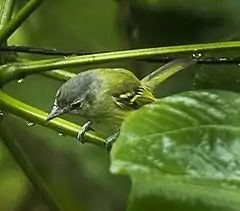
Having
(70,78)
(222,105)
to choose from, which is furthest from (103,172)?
(222,105)

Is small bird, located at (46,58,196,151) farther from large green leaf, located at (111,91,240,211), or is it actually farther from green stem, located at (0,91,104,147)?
large green leaf, located at (111,91,240,211)

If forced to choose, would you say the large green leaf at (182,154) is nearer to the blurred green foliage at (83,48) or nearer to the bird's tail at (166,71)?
the bird's tail at (166,71)

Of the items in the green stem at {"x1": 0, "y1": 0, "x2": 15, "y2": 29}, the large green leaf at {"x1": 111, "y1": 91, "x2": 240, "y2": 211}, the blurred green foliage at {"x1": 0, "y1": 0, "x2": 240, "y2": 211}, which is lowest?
the blurred green foliage at {"x1": 0, "y1": 0, "x2": 240, "y2": 211}

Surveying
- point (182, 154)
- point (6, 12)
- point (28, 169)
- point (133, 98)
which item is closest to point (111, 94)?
point (133, 98)

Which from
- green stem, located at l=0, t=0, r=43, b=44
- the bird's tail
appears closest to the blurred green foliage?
the bird's tail

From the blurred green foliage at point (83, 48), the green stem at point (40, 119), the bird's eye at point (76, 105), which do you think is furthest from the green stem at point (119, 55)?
the blurred green foliage at point (83, 48)

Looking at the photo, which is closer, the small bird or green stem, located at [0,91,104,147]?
green stem, located at [0,91,104,147]
